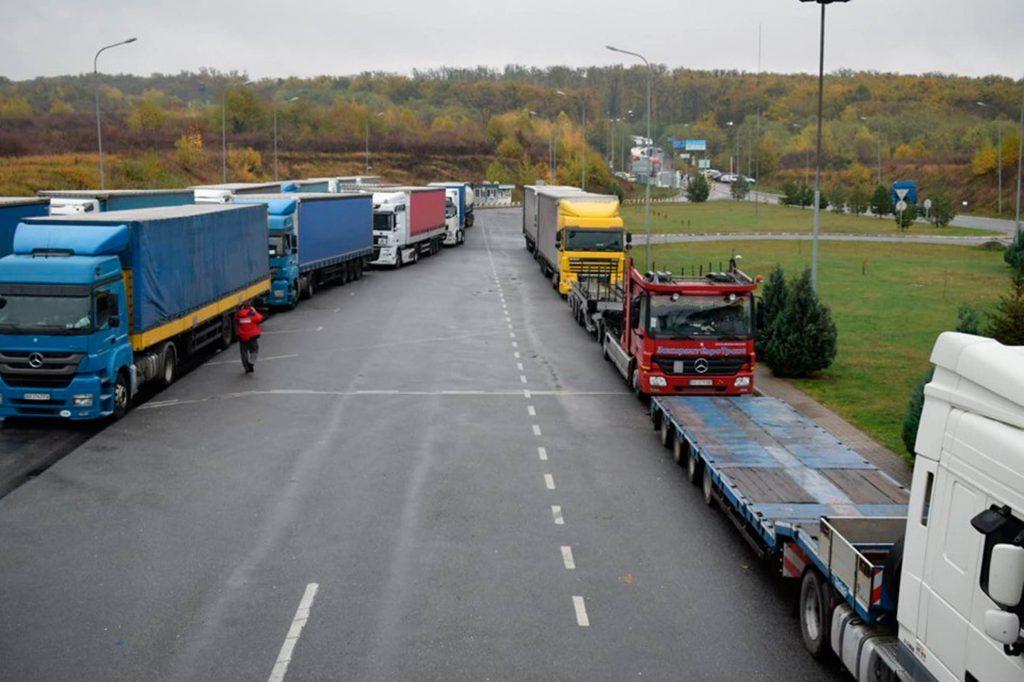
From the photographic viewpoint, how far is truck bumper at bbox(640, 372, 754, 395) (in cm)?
1991

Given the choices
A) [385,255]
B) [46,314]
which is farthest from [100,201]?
[46,314]

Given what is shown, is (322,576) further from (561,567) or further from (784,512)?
(784,512)

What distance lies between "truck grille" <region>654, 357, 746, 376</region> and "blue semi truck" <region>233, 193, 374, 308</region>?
62.9 ft

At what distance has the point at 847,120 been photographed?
194250 mm

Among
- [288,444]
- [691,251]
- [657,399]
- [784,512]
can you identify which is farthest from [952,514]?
[691,251]

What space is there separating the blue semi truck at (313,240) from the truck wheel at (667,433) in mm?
20296

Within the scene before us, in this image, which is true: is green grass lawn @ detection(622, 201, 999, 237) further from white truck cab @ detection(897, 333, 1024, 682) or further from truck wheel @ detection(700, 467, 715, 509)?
white truck cab @ detection(897, 333, 1024, 682)

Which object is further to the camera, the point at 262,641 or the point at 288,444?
the point at 288,444

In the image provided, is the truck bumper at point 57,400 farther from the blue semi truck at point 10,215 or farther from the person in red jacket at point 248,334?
the blue semi truck at point 10,215

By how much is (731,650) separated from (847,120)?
650ft

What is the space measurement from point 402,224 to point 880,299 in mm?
24247

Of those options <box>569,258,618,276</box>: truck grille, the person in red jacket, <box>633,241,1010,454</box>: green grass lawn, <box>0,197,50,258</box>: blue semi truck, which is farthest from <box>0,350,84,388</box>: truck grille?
<box>569,258,618,276</box>: truck grille

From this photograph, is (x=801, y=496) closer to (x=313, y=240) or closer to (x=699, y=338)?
(x=699, y=338)

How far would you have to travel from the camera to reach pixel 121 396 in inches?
824
